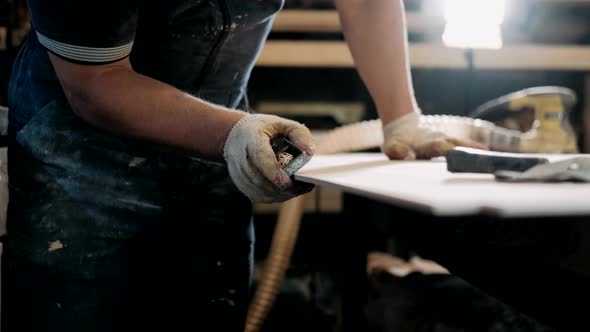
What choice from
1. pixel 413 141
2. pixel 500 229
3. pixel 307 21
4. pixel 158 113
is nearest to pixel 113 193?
pixel 158 113

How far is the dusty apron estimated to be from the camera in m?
1.03

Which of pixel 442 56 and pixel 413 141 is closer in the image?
pixel 413 141

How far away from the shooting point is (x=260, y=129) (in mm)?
812

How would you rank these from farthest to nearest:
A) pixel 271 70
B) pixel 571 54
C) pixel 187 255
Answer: pixel 271 70 → pixel 571 54 → pixel 187 255

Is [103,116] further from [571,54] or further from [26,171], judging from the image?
[571,54]

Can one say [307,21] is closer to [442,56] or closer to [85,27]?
[442,56]

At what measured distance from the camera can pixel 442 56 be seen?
251 centimetres

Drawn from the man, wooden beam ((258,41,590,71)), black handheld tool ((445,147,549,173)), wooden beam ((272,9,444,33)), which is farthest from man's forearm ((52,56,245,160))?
wooden beam ((272,9,444,33))

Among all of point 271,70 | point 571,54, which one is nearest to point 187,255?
point 271,70

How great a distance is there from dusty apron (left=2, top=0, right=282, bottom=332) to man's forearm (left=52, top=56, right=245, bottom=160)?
0.19m

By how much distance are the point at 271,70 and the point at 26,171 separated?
195cm

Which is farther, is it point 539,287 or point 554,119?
point 554,119

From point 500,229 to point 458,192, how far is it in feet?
0.18

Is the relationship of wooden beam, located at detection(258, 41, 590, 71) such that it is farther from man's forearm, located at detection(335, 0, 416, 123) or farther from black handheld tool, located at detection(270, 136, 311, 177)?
black handheld tool, located at detection(270, 136, 311, 177)
